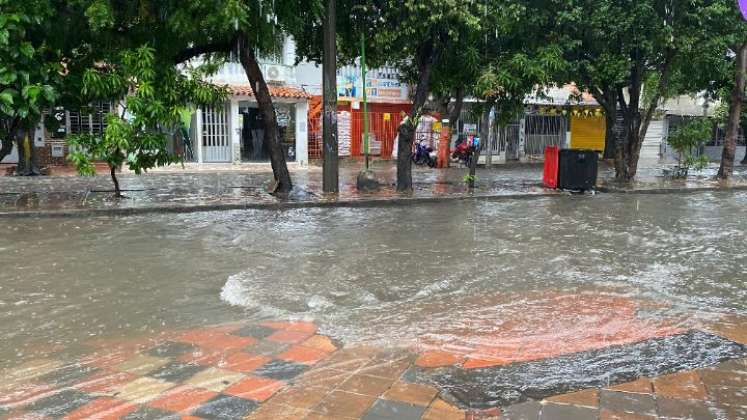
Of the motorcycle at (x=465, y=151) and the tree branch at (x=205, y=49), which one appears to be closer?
the tree branch at (x=205, y=49)

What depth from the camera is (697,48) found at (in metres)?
16.4

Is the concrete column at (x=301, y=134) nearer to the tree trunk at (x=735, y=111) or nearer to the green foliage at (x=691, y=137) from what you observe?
the green foliage at (x=691, y=137)

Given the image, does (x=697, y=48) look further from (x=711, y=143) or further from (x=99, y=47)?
(x=711, y=143)

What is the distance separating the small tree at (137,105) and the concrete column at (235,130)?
10.1m

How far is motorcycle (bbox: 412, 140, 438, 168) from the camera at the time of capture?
24.5 m

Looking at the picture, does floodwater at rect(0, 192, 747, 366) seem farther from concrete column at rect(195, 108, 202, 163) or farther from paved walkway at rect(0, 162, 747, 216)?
concrete column at rect(195, 108, 202, 163)

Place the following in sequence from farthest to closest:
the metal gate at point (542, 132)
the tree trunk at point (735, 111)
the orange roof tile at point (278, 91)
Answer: the metal gate at point (542, 132), the orange roof tile at point (278, 91), the tree trunk at point (735, 111)

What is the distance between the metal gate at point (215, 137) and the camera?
22922 mm

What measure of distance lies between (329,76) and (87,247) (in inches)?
287

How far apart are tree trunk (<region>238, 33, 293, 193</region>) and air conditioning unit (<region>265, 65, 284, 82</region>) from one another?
359 inches

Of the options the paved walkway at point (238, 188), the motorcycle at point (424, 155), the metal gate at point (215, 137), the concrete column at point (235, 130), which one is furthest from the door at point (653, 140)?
the metal gate at point (215, 137)

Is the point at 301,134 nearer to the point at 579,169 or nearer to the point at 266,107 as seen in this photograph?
the point at 266,107

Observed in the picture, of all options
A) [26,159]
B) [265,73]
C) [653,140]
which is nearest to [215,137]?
[265,73]

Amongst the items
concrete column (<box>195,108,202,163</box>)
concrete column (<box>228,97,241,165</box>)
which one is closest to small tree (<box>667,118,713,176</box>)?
concrete column (<box>228,97,241,165</box>)
